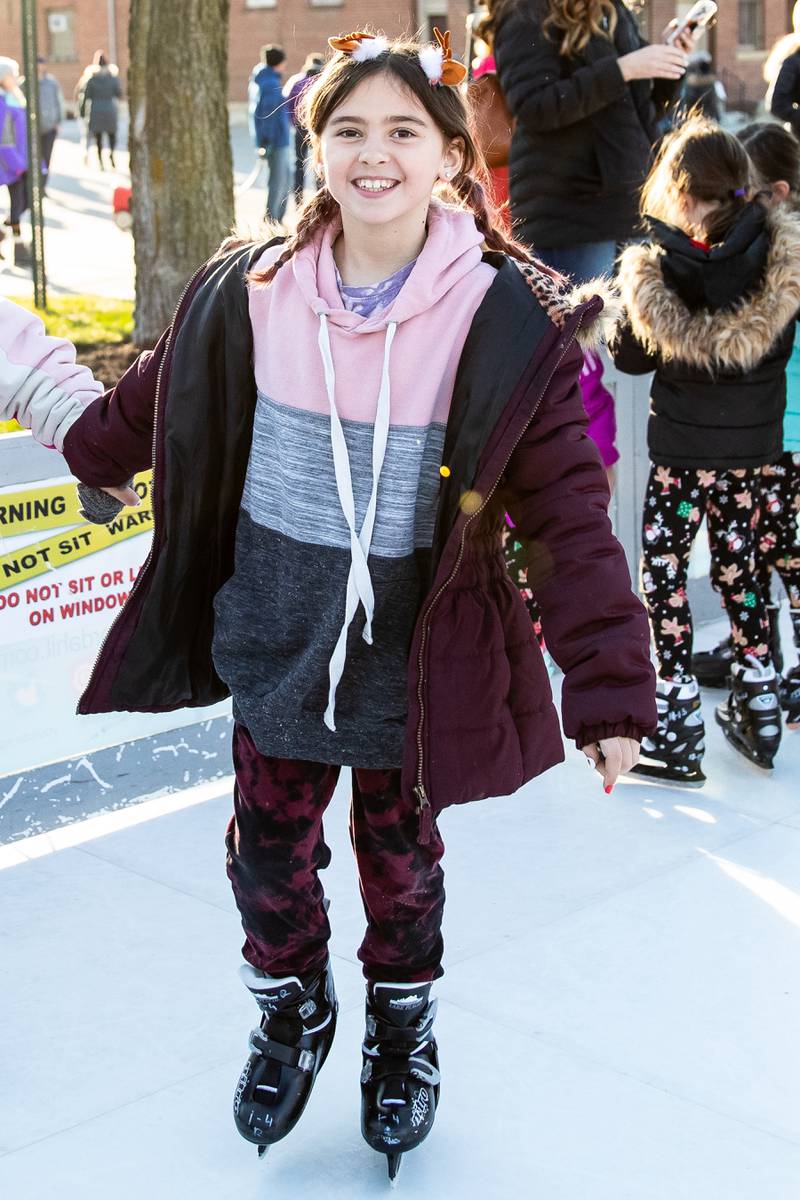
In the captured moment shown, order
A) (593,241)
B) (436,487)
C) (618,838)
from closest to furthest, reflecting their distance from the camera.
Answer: (436,487)
(618,838)
(593,241)

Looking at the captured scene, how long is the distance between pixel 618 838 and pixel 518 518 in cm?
176

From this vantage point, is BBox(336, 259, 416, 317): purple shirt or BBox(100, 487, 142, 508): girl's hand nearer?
BBox(336, 259, 416, 317): purple shirt

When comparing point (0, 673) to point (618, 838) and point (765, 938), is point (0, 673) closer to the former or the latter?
point (618, 838)

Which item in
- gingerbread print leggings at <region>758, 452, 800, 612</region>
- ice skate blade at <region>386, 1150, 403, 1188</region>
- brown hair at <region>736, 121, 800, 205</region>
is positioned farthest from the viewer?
gingerbread print leggings at <region>758, 452, 800, 612</region>

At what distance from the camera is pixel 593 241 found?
574cm

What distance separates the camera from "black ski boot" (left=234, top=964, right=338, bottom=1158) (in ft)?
8.46

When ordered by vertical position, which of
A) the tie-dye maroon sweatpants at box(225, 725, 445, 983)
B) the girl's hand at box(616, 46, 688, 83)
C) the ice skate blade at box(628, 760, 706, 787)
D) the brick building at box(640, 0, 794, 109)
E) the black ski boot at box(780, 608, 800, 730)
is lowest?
the ice skate blade at box(628, 760, 706, 787)

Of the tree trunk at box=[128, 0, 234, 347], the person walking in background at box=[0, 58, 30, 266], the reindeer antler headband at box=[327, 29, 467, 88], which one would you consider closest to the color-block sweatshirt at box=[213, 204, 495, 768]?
the reindeer antler headband at box=[327, 29, 467, 88]

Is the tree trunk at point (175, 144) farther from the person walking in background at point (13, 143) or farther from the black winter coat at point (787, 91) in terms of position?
the person walking in background at point (13, 143)

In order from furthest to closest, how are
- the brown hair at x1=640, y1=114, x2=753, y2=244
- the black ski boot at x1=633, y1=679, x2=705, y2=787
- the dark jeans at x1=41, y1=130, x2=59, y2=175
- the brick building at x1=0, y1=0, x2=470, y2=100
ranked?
the brick building at x1=0, y1=0, x2=470, y2=100 < the dark jeans at x1=41, y1=130, x2=59, y2=175 < the black ski boot at x1=633, y1=679, x2=705, y2=787 < the brown hair at x1=640, y1=114, x2=753, y2=244

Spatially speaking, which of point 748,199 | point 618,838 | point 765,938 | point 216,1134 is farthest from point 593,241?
point 216,1134

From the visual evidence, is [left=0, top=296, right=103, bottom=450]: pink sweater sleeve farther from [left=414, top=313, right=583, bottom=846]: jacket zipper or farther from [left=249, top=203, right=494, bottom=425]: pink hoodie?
[left=414, top=313, right=583, bottom=846]: jacket zipper

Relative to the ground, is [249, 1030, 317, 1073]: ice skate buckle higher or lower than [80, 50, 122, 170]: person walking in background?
lower

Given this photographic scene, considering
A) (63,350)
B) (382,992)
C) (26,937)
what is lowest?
(26,937)
